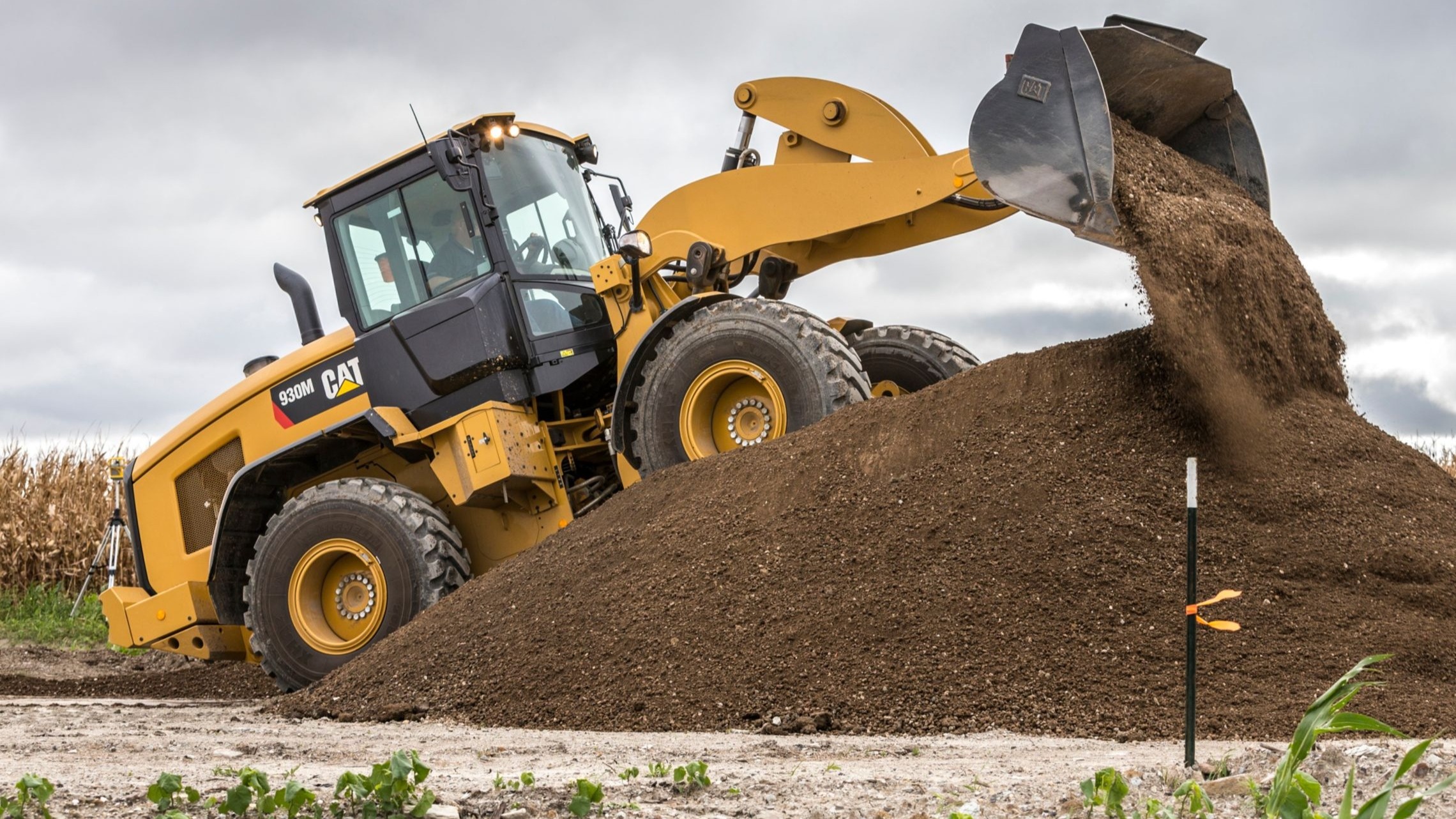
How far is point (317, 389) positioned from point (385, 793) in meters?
5.88

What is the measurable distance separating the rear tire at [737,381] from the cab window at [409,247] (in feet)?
4.76

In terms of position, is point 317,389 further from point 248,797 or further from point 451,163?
point 248,797

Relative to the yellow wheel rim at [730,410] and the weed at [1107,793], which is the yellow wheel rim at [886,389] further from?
the weed at [1107,793]

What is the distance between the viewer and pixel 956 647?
539 cm

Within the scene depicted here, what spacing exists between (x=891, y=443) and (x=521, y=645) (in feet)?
6.75

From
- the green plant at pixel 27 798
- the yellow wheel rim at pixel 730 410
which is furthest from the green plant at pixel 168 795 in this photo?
the yellow wheel rim at pixel 730 410

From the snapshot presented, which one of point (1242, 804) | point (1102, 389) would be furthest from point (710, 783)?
point (1102, 389)

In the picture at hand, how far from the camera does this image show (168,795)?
10.6 ft

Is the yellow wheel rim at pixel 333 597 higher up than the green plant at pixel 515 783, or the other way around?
the yellow wheel rim at pixel 333 597

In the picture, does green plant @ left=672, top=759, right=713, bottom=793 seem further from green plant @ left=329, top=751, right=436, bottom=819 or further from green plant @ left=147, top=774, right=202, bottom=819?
green plant @ left=147, top=774, right=202, bottom=819

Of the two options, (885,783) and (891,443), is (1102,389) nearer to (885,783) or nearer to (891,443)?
(891,443)

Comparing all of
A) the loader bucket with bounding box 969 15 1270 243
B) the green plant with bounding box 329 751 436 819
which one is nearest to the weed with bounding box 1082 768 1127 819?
the green plant with bounding box 329 751 436 819

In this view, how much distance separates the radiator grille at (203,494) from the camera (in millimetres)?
9219

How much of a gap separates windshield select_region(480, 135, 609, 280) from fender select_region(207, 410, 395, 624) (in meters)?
1.55
